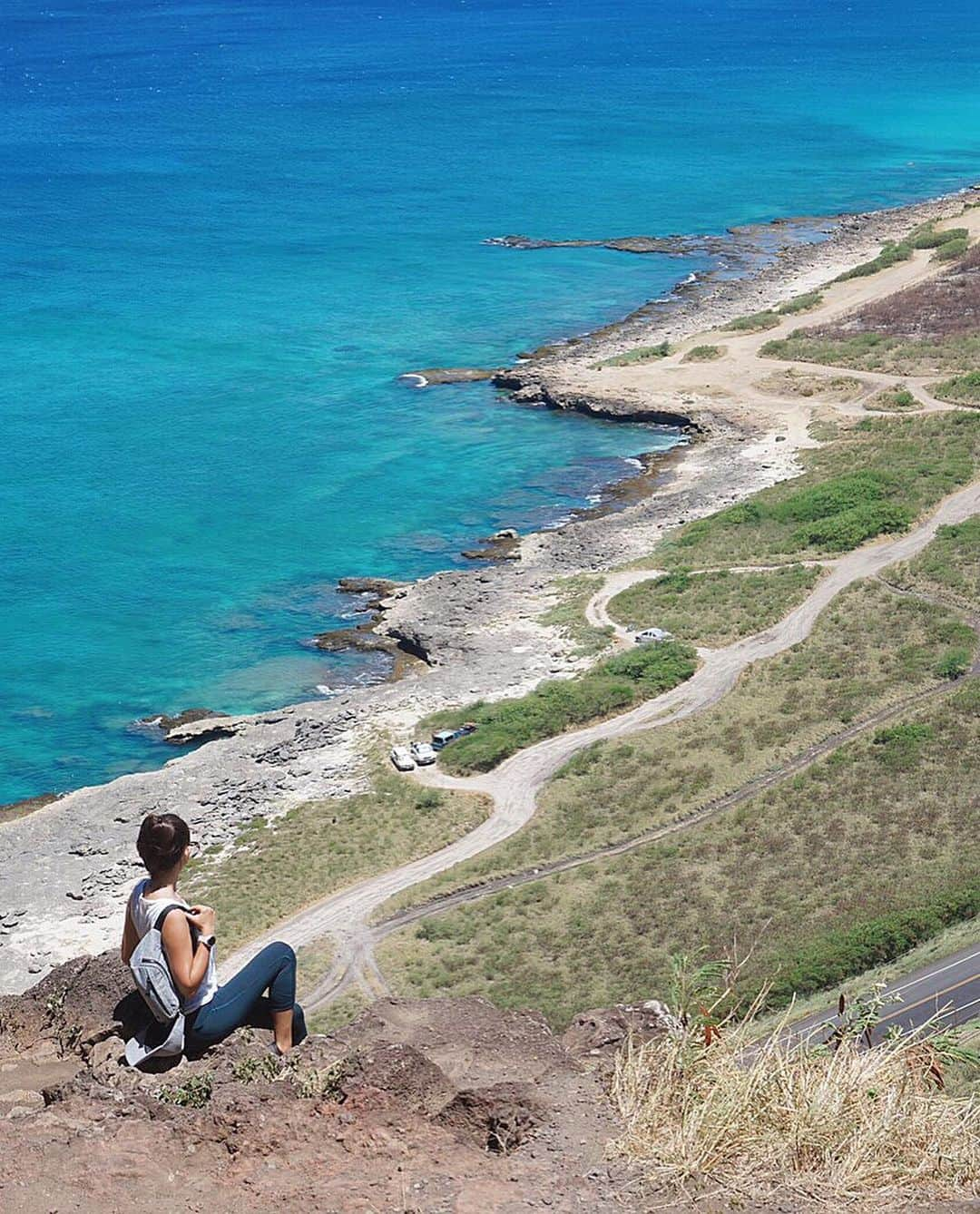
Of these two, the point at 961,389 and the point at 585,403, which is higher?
the point at 961,389

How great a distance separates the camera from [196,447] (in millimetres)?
74750

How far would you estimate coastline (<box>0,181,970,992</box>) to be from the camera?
3766 cm

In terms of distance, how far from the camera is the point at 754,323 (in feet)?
279

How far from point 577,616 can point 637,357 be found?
3390 cm

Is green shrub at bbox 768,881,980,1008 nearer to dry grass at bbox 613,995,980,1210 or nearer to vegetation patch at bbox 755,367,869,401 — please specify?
dry grass at bbox 613,995,980,1210

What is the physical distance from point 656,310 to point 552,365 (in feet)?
45.0

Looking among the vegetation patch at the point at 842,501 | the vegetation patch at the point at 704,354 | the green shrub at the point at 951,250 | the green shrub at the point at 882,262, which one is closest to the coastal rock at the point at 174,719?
the vegetation patch at the point at 842,501


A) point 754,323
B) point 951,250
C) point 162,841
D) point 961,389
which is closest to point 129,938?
point 162,841

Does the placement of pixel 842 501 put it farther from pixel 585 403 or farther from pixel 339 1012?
pixel 339 1012

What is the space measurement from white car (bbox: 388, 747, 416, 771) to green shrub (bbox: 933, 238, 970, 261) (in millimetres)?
63525

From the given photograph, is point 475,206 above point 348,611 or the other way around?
above

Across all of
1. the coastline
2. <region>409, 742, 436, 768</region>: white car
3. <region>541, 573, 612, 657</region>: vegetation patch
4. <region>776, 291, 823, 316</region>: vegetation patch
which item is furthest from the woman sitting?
<region>776, 291, 823, 316</region>: vegetation patch

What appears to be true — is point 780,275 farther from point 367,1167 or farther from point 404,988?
point 367,1167

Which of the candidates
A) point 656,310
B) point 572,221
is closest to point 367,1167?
point 656,310
